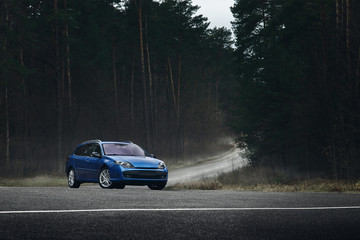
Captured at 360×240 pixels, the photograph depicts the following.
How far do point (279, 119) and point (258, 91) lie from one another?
2107 millimetres

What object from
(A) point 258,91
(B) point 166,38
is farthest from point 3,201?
(B) point 166,38

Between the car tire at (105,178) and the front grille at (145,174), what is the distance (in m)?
0.80

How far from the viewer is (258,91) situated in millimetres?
28750

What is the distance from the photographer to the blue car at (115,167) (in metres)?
15.2

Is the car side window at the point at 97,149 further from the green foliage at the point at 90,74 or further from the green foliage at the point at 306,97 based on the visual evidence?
the green foliage at the point at 90,74

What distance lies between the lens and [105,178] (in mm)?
15781

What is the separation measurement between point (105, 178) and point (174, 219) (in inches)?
345

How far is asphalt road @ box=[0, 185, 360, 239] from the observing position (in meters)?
6.09

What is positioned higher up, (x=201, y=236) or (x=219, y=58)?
→ (x=219, y=58)

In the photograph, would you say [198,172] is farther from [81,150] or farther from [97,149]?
[97,149]

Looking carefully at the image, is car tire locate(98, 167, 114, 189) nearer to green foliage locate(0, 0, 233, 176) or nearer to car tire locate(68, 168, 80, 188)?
car tire locate(68, 168, 80, 188)

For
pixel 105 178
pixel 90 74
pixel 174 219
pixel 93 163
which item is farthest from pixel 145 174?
pixel 90 74

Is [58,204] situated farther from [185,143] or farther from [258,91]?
[185,143]

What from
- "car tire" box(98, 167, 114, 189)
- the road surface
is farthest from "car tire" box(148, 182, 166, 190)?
the road surface
